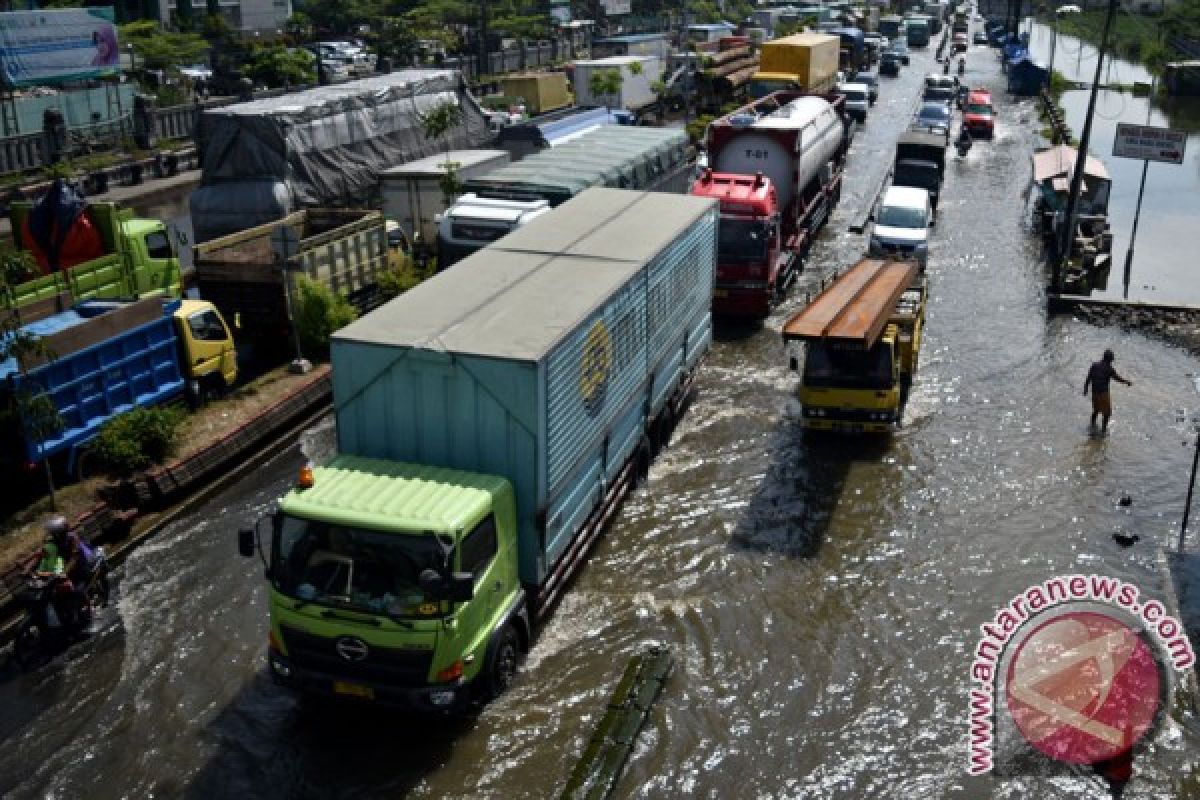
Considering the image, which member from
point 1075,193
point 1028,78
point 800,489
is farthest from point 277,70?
point 800,489

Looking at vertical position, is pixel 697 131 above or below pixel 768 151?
below

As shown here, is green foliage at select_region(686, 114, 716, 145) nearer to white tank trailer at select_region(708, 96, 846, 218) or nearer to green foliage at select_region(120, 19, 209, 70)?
white tank trailer at select_region(708, 96, 846, 218)

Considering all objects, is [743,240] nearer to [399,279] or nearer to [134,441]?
[399,279]

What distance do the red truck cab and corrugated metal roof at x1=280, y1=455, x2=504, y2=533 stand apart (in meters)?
12.6

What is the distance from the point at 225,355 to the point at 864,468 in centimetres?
1061

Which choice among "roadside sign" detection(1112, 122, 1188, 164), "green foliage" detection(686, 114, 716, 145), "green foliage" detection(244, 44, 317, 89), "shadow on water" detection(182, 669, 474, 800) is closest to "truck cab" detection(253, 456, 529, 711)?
"shadow on water" detection(182, 669, 474, 800)

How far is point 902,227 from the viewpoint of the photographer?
2700 centimetres

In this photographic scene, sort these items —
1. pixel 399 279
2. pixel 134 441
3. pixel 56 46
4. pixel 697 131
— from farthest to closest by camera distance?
1. pixel 697 131
2. pixel 56 46
3. pixel 399 279
4. pixel 134 441

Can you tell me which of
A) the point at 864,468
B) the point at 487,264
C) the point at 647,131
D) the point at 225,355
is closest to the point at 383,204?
the point at 647,131

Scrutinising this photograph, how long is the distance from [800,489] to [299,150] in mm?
19204

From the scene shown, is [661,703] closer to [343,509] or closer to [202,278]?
[343,509]

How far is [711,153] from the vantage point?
26078mm

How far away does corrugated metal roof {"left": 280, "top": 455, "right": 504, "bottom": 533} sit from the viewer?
10.1m

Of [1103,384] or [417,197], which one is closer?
[1103,384]
